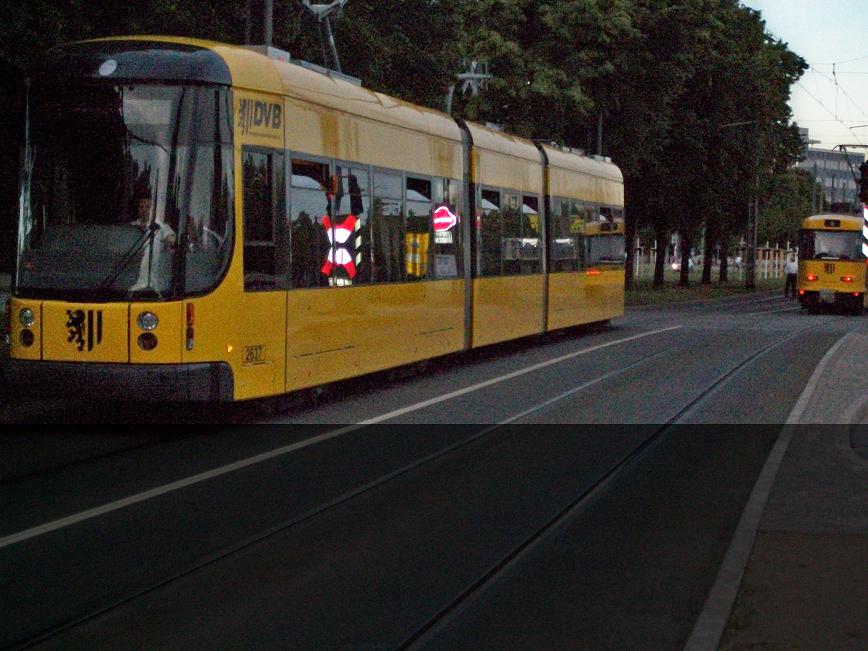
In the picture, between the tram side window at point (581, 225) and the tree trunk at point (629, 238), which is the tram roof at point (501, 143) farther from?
the tree trunk at point (629, 238)

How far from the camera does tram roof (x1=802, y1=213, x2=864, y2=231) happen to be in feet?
158

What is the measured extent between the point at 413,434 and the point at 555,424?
1.56 metres

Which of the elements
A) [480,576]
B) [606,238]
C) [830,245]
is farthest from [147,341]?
[830,245]

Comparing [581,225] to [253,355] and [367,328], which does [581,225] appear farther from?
[253,355]

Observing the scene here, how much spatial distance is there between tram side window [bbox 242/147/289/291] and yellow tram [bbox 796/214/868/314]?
1396 inches

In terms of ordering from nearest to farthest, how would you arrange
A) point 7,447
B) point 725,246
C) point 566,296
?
point 7,447, point 566,296, point 725,246

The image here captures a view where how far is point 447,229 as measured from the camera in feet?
64.5

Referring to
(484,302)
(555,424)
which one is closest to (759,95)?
(484,302)

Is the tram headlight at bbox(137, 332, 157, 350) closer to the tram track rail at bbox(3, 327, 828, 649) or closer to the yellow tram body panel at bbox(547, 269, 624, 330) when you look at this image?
the tram track rail at bbox(3, 327, 828, 649)

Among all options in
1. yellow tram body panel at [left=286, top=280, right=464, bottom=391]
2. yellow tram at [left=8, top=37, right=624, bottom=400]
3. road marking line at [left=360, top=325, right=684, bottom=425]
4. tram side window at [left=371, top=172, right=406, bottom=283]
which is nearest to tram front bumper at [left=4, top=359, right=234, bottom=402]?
yellow tram at [left=8, top=37, right=624, bottom=400]

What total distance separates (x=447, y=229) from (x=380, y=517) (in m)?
10.7

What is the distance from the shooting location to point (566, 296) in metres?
26.9

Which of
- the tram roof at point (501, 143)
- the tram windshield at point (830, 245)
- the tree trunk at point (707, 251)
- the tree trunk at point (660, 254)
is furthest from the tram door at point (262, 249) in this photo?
the tree trunk at point (707, 251)

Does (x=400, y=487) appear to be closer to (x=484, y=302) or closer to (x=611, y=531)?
(x=611, y=531)
